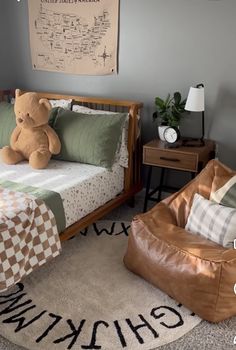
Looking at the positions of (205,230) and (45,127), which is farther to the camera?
(45,127)

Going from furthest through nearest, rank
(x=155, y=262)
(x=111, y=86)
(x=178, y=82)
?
(x=111, y=86), (x=178, y=82), (x=155, y=262)

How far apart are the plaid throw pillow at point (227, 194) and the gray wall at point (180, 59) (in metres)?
0.77

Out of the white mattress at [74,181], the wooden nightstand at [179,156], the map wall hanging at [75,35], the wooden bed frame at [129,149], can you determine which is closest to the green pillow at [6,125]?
the white mattress at [74,181]

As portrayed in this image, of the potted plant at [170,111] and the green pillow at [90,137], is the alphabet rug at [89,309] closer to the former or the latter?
the green pillow at [90,137]

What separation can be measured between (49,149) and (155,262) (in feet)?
4.18

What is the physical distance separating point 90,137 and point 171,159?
632 mm

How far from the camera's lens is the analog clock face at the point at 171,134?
2.91 m

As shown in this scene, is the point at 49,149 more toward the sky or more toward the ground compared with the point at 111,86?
more toward the ground

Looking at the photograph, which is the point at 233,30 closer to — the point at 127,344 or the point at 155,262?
the point at 155,262

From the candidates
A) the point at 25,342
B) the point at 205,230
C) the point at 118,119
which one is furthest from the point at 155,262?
the point at 118,119

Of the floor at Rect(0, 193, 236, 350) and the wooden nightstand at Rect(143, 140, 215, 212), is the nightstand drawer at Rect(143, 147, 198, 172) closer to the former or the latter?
the wooden nightstand at Rect(143, 140, 215, 212)

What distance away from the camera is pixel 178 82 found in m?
3.08

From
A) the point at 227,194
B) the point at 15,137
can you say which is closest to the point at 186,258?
the point at 227,194

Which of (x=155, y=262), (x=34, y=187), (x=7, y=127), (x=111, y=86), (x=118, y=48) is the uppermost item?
(x=118, y=48)
